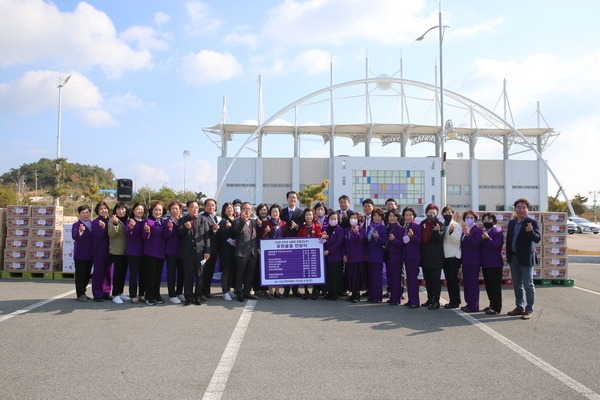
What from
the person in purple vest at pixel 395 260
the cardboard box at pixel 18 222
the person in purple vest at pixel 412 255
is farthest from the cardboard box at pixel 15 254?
the person in purple vest at pixel 412 255

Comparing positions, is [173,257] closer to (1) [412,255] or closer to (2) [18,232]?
(1) [412,255]

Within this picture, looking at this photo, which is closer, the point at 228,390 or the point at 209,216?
the point at 228,390

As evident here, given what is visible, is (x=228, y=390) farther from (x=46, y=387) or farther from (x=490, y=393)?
(x=490, y=393)

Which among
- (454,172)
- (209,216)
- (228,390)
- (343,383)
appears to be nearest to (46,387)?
(228,390)

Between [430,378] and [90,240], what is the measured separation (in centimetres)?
658

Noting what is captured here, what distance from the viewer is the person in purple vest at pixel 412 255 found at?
310 inches

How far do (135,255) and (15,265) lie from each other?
15.6ft

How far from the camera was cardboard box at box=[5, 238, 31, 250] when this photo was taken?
35.5 ft

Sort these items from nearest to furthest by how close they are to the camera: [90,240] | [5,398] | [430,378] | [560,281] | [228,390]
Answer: [5,398], [228,390], [430,378], [90,240], [560,281]

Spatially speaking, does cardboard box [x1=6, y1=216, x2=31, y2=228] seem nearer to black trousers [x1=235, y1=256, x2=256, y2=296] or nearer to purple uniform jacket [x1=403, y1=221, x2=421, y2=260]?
black trousers [x1=235, y1=256, x2=256, y2=296]

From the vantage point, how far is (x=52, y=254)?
10805mm

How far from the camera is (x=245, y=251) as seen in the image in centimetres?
832

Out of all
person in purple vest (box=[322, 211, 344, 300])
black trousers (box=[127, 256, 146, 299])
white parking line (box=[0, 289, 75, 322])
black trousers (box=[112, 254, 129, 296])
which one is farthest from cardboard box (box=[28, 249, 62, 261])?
person in purple vest (box=[322, 211, 344, 300])

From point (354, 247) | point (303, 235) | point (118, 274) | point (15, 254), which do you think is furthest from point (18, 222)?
point (354, 247)
